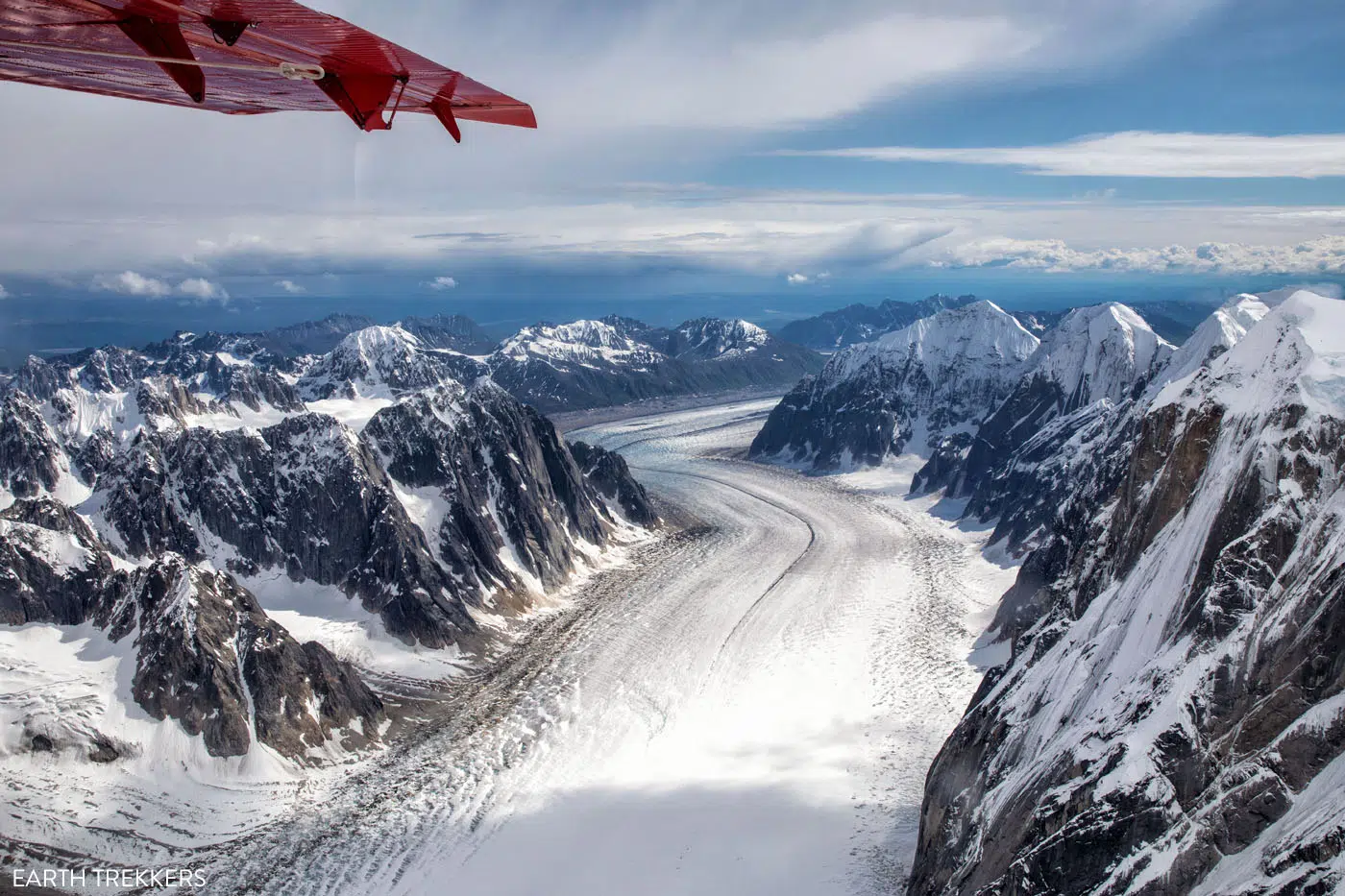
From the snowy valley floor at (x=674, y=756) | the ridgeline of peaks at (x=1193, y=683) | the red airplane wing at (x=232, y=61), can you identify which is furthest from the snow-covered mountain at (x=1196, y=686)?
the red airplane wing at (x=232, y=61)

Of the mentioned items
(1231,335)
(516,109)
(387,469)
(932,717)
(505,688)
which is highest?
(516,109)

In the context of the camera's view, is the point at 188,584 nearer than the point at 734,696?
Yes

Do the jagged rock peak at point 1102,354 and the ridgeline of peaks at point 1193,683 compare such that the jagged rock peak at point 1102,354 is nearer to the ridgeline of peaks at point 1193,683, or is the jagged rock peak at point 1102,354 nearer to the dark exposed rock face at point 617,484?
the dark exposed rock face at point 617,484

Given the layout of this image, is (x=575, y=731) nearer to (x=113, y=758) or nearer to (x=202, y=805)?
(x=202, y=805)

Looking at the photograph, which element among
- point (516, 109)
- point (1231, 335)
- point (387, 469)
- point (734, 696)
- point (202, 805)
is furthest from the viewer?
point (387, 469)

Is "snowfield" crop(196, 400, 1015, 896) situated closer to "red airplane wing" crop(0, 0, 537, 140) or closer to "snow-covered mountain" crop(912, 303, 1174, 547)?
"snow-covered mountain" crop(912, 303, 1174, 547)

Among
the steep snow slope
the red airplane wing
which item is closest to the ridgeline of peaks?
the red airplane wing

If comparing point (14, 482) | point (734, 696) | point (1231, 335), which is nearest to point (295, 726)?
point (734, 696)

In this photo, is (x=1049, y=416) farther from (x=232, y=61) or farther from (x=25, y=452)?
(x=25, y=452)
